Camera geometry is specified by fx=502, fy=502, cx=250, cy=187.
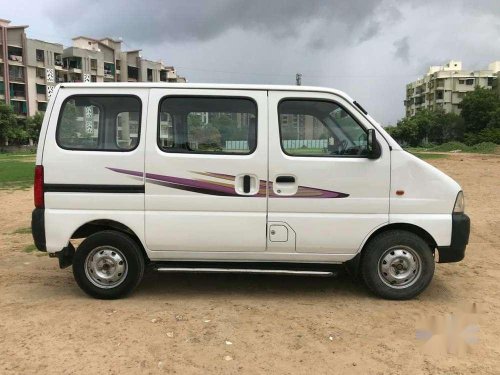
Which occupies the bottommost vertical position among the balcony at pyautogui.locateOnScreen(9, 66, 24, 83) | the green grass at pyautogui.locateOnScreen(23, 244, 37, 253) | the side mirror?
the green grass at pyautogui.locateOnScreen(23, 244, 37, 253)

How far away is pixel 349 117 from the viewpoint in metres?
5.12

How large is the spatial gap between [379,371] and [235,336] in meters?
1.24

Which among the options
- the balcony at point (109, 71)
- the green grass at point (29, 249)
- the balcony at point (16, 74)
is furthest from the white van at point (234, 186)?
the balcony at point (109, 71)

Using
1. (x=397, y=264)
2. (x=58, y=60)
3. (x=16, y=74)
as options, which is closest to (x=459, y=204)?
(x=397, y=264)

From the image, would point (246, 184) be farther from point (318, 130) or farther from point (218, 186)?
point (318, 130)

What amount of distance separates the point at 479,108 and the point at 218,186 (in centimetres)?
8318

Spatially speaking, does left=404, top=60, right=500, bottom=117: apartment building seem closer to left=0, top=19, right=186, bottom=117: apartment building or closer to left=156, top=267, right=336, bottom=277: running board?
left=0, top=19, right=186, bottom=117: apartment building

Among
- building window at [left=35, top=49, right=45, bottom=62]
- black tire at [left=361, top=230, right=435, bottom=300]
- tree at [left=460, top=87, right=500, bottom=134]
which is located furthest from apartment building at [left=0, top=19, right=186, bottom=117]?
black tire at [left=361, top=230, right=435, bottom=300]

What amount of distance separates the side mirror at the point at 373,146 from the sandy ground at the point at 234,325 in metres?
1.51

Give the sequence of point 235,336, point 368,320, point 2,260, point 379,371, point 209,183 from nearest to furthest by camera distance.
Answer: point 379,371
point 235,336
point 368,320
point 209,183
point 2,260

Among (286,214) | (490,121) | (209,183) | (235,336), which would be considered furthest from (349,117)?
(490,121)

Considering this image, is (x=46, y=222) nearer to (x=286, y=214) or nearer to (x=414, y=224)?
(x=286, y=214)

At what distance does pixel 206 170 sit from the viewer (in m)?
5.00

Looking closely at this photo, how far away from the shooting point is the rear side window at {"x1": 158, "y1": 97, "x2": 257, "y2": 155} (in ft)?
16.7
